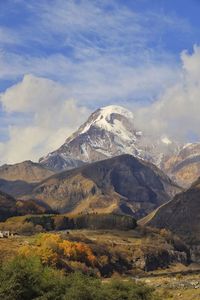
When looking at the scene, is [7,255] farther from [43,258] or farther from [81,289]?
[81,289]

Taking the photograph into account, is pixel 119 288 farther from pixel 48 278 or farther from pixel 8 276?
pixel 8 276

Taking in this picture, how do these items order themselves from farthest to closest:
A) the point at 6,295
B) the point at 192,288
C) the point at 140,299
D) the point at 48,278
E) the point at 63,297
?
the point at 192,288
the point at 140,299
the point at 48,278
the point at 63,297
the point at 6,295

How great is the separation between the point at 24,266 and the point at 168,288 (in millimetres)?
74285

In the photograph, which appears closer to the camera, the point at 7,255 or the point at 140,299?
the point at 140,299

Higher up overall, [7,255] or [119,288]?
[7,255]

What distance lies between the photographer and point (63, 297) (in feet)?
279

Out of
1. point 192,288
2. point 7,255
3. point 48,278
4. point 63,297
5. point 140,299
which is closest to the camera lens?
point 63,297

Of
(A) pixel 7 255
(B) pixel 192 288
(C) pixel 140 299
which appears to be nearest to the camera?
(C) pixel 140 299

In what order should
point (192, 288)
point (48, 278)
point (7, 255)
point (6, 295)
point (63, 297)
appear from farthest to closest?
point (7, 255), point (192, 288), point (48, 278), point (63, 297), point (6, 295)

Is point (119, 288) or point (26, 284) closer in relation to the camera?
point (26, 284)

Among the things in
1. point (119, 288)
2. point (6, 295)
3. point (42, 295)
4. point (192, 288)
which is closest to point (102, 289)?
point (119, 288)

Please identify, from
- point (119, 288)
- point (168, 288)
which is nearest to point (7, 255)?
point (168, 288)

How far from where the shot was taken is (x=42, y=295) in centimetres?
8444

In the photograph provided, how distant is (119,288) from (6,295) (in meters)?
27.9
